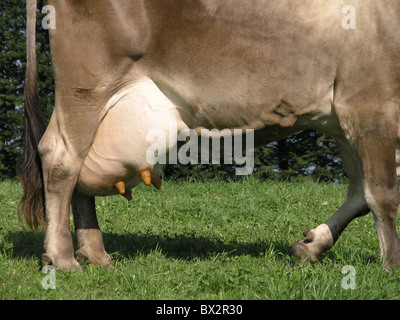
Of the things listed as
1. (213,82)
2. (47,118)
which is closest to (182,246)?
(213,82)

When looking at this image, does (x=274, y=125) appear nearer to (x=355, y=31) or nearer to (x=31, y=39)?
(x=355, y=31)

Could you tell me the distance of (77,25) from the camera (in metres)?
3.27

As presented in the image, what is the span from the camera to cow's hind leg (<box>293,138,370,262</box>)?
145 inches

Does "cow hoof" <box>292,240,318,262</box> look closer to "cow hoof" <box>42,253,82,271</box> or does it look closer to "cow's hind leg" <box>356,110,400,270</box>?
"cow's hind leg" <box>356,110,400,270</box>

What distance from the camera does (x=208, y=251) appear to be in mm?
4066

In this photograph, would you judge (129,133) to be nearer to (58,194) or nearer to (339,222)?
(58,194)

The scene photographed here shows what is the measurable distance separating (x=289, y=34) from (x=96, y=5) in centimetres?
119

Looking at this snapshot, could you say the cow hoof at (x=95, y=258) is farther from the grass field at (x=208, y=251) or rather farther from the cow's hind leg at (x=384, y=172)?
the cow's hind leg at (x=384, y=172)

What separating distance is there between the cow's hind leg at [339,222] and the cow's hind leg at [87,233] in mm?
1354

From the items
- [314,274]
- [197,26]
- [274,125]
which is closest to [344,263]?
[314,274]

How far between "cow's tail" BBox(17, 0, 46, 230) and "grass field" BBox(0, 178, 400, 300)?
34cm

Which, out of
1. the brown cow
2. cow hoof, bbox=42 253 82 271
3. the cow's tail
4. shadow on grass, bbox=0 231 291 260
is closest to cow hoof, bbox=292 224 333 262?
shadow on grass, bbox=0 231 291 260

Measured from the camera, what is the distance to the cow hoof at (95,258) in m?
3.65

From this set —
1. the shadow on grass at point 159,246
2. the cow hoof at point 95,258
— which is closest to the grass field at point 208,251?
the shadow on grass at point 159,246
